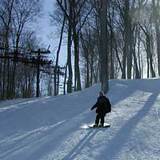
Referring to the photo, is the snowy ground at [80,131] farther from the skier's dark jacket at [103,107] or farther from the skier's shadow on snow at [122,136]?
the skier's dark jacket at [103,107]

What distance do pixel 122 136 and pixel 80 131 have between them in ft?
6.88

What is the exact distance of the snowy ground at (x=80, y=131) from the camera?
1298 cm

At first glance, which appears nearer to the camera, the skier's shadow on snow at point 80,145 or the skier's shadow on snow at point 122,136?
the skier's shadow on snow at point 80,145

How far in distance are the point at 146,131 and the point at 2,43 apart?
104 feet

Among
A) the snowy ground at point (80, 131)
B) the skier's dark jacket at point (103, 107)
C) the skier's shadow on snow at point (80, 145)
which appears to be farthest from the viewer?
the skier's dark jacket at point (103, 107)

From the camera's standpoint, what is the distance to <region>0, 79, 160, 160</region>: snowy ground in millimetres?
12977

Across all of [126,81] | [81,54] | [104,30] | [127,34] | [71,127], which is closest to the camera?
[71,127]

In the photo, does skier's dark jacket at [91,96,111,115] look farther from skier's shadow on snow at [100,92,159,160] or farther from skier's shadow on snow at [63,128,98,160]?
skier's shadow on snow at [63,128,98,160]

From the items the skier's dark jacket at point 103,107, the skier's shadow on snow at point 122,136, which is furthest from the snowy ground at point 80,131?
the skier's dark jacket at point 103,107

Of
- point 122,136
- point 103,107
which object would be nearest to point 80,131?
point 103,107

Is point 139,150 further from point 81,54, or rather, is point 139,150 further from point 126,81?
point 81,54

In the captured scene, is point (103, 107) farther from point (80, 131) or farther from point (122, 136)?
point (122, 136)

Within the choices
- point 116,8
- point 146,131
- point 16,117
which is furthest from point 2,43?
point 146,131

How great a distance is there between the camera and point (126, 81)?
3347 centimetres
